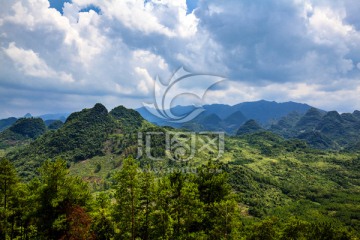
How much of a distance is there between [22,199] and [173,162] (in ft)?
505

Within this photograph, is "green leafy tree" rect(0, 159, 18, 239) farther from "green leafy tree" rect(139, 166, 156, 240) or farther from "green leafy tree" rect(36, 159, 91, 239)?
"green leafy tree" rect(139, 166, 156, 240)

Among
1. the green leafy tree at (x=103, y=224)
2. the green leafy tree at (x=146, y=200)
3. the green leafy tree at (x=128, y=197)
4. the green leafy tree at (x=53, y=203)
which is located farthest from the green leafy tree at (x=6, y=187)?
the green leafy tree at (x=146, y=200)

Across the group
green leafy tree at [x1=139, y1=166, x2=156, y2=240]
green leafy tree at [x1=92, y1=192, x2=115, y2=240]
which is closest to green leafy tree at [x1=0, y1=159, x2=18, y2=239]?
green leafy tree at [x1=92, y1=192, x2=115, y2=240]

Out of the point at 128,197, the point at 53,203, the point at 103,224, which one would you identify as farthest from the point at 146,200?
the point at 103,224

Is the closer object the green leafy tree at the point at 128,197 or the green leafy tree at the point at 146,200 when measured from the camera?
the green leafy tree at the point at 128,197

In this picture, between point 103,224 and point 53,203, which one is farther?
point 103,224

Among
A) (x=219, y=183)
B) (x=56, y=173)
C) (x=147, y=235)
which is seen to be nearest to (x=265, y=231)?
(x=219, y=183)

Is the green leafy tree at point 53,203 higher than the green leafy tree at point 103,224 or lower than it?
higher

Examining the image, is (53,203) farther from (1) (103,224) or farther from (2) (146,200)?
(1) (103,224)

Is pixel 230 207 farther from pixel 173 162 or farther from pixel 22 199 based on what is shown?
pixel 173 162

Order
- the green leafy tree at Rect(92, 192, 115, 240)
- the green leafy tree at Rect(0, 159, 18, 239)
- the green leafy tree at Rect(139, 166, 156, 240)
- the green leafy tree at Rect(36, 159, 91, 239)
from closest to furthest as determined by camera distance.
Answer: the green leafy tree at Rect(36, 159, 91, 239) → the green leafy tree at Rect(139, 166, 156, 240) → the green leafy tree at Rect(0, 159, 18, 239) → the green leafy tree at Rect(92, 192, 115, 240)

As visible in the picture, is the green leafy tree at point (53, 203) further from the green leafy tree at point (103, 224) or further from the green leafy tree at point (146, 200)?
the green leafy tree at point (146, 200)

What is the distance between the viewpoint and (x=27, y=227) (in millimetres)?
46031

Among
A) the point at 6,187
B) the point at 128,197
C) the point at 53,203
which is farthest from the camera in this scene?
the point at 6,187
